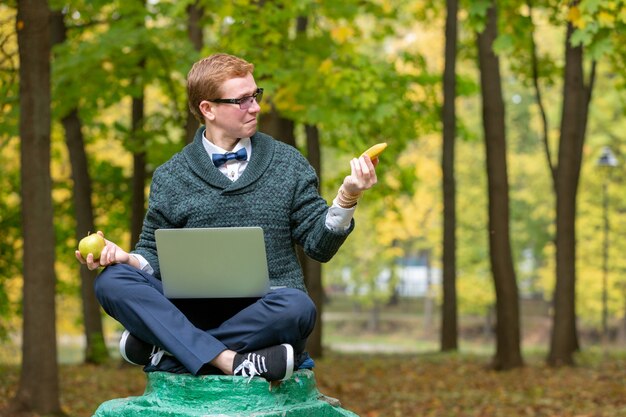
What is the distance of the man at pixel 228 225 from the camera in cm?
435

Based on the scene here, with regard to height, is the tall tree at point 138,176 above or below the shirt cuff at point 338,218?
above

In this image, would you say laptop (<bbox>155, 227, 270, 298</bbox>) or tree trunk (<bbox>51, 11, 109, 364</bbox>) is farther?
tree trunk (<bbox>51, 11, 109, 364</bbox>)

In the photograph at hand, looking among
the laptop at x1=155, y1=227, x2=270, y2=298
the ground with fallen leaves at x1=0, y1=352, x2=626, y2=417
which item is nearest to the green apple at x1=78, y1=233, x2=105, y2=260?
the laptop at x1=155, y1=227, x2=270, y2=298

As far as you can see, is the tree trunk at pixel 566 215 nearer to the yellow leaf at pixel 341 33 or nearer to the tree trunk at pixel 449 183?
the tree trunk at pixel 449 183

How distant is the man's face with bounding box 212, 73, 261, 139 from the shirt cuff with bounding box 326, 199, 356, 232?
20.7 inches

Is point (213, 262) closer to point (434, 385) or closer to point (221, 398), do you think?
point (221, 398)

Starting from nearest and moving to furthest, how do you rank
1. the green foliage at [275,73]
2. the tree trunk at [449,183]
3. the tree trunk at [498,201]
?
the green foliage at [275,73]
the tree trunk at [498,201]
the tree trunk at [449,183]

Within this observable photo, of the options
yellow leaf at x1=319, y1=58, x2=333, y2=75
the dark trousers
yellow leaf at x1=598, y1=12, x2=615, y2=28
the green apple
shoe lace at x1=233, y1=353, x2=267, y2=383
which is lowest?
shoe lace at x1=233, y1=353, x2=267, y2=383

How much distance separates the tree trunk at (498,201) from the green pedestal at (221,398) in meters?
11.6

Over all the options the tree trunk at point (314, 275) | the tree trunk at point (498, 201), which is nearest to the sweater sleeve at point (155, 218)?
the tree trunk at point (314, 275)

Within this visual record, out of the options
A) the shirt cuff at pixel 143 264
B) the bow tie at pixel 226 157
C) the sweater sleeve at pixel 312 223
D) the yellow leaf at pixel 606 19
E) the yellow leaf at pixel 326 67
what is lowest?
the shirt cuff at pixel 143 264

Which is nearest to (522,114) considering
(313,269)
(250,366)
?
(313,269)

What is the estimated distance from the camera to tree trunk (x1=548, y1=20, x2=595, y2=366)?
52.7 ft

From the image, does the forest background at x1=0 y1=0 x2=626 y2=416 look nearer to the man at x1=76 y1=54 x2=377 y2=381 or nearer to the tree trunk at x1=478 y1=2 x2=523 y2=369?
the tree trunk at x1=478 y1=2 x2=523 y2=369
